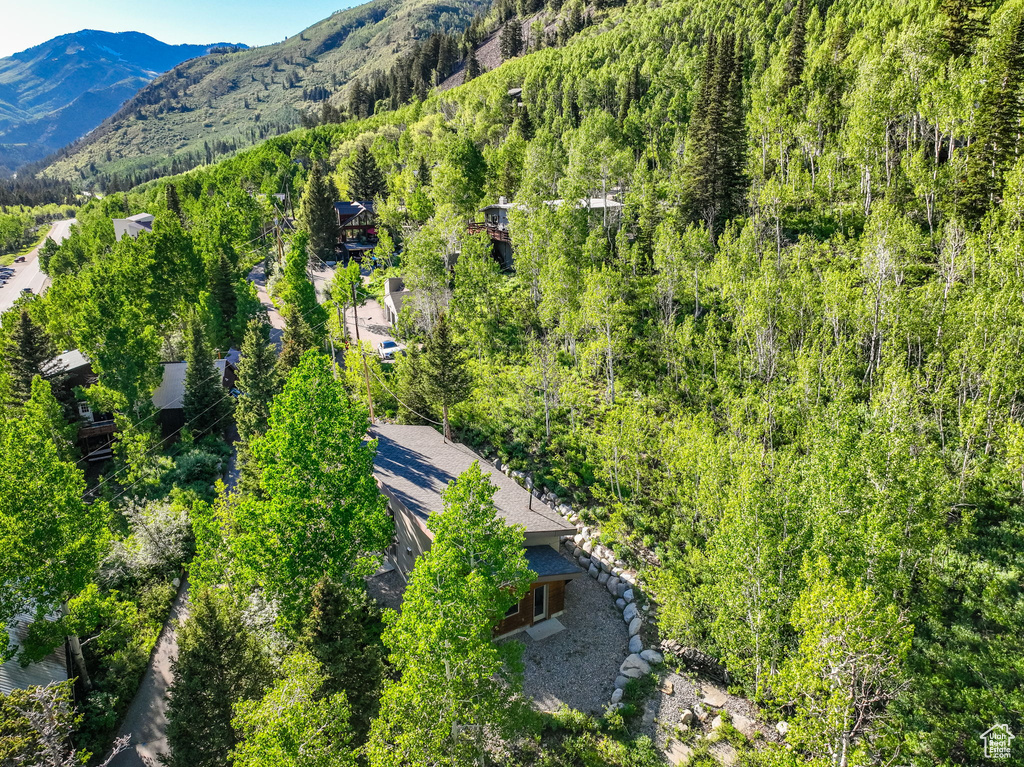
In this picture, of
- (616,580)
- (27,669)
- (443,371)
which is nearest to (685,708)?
(616,580)

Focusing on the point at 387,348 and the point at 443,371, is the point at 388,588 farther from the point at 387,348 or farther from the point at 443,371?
the point at 387,348

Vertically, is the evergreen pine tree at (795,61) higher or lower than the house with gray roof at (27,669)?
higher

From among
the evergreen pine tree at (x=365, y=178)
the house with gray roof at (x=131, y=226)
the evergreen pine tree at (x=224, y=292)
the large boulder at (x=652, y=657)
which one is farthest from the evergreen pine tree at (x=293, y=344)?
the house with gray roof at (x=131, y=226)

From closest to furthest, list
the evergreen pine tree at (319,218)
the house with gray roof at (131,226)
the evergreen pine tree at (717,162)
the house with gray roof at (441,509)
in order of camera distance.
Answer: the house with gray roof at (441,509) < the evergreen pine tree at (717,162) < the evergreen pine tree at (319,218) < the house with gray roof at (131,226)

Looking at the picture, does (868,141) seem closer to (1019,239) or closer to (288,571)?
(1019,239)

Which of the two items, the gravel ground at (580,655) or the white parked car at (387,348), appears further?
the white parked car at (387,348)

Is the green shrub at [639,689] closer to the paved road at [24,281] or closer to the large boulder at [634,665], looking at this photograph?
the large boulder at [634,665]

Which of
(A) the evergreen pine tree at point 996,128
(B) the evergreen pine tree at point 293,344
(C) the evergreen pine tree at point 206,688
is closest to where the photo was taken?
(C) the evergreen pine tree at point 206,688
